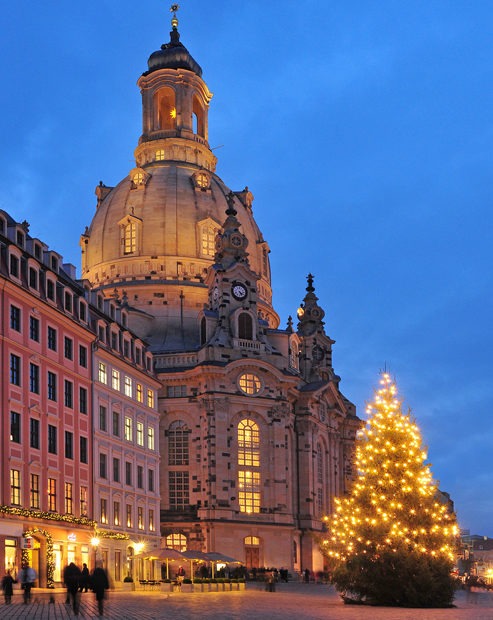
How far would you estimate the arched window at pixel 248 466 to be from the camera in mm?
117375

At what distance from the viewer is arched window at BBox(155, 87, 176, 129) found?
497 feet

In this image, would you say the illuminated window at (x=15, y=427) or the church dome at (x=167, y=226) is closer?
the illuminated window at (x=15, y=427)

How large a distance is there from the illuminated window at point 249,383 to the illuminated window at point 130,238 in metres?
23.9

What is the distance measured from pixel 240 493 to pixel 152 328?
22912 millimetres

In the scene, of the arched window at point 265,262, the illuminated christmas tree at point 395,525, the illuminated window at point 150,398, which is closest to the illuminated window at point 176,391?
the illuminated window at point 150,398

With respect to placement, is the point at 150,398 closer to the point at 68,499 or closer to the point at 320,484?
the point at 68,499

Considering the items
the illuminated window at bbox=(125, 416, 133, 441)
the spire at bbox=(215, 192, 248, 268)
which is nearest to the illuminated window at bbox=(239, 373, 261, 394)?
the spire at bbox=(215, 192, 248, 268)

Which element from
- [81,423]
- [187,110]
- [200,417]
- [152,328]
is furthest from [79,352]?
[187,110]

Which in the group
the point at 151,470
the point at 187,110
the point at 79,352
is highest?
the point at 187,110

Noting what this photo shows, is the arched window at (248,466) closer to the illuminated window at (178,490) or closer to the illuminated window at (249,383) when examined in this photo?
the illuminated window at (249,383)

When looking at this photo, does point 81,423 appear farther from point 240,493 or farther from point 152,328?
point 152,328

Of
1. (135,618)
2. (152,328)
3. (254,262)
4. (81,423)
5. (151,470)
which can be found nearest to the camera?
(135,618)

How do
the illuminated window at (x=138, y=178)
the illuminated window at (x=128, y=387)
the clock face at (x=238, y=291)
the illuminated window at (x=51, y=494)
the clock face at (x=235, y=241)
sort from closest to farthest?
the illuminated window at (x=51, y=494) < the illuminated window at (x=128, y=387) < the clock face at (x=238, y=291) < the clock face at (x=235, y=241) < the illuminated window at (x=138, y=178)

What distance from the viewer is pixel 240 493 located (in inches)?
4614
